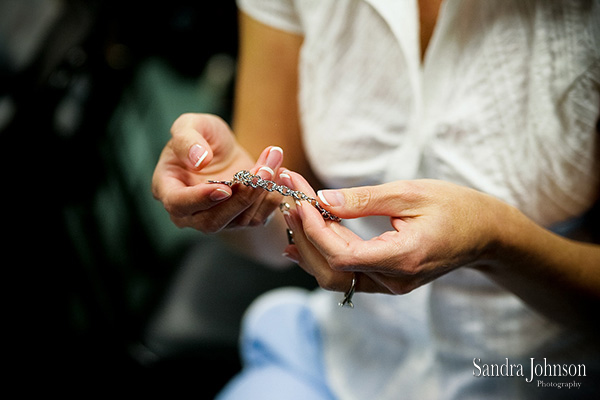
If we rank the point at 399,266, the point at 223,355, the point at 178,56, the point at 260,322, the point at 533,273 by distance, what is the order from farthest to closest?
the point at 178,56 → the point at 223,355 → the point at 260,322 → the point at 533,273 → the point at 399,266

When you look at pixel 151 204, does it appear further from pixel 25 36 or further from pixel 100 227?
pixel 25 36

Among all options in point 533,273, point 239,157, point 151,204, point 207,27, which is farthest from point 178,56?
point 533,273

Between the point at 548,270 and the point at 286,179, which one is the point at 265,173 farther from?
the point at 548,270

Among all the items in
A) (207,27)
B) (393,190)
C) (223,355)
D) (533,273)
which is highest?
(207,27)

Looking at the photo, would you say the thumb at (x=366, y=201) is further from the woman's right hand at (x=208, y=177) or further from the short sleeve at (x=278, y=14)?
the short sleeve at (x=278, y=14)

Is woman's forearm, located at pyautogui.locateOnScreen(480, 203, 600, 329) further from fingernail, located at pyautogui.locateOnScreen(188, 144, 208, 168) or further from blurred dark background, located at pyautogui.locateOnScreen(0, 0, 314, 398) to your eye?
blurred dark background, located at pyautogui.locateOnScreen(0, 0, 314, 398)

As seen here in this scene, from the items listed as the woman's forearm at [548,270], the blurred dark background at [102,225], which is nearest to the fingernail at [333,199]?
the woman's forearm at [548,270]

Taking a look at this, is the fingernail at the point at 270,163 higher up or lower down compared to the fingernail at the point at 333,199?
higher up

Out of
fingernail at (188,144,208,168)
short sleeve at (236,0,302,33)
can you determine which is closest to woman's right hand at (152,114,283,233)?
fingernail at (188,144,208,168)
